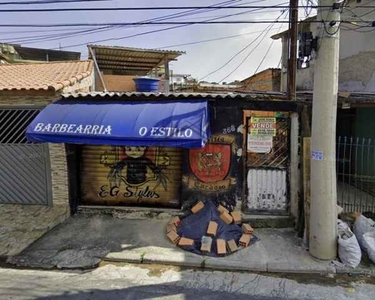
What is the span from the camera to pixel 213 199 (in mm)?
6945

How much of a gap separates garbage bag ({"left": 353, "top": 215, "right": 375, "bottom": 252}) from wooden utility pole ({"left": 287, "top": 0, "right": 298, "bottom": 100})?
2.81m

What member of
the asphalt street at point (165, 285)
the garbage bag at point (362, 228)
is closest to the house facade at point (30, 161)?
the asphalt street at point (165, 285)

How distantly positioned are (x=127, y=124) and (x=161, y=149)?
145 cm

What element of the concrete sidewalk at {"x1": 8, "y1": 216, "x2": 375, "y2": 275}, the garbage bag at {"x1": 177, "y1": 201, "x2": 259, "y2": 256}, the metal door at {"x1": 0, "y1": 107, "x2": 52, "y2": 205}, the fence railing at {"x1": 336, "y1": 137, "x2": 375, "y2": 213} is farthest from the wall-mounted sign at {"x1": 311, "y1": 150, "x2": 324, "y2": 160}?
the metal door at {"x1": 0, "y1": 107, "x2": 52, "y2": 205}

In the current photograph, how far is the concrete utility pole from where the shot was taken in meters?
5.04

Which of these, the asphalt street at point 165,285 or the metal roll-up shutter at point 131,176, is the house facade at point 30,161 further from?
the asphalt street at point 165,285

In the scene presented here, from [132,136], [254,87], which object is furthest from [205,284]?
[254,87]

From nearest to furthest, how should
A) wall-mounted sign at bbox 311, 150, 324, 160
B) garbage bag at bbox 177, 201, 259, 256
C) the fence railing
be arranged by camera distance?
1. wall-mounted sign at bbox 311, 150, 324, 160
2. garbage bag at bbox 177, 201, 259, 256
3. the fence railing

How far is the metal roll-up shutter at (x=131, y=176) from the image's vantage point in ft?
24.0

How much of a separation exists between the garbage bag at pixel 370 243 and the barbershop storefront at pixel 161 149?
177cm

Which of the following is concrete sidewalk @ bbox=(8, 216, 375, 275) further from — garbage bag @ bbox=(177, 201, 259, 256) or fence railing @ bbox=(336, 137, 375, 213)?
fence railing @ bbox=(336, 137, 375, 213)

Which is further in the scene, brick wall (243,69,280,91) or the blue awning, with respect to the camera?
brick wall (243,69,280,91)

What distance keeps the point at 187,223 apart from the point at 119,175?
2.24 meters

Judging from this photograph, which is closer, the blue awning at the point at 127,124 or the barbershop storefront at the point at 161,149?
the blue awning at the point at 127,124
